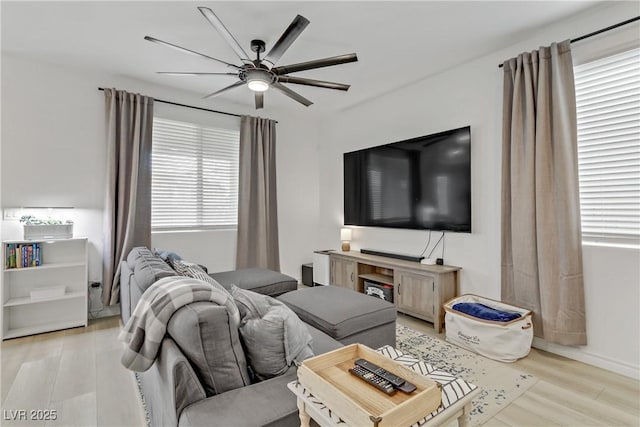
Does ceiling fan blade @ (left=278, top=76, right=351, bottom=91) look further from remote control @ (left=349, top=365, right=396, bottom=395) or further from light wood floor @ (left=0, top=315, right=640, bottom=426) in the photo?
light wood floor @ (left=0, top=315, right=640, bottom=426)

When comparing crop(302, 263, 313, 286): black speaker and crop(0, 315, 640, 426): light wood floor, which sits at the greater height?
crop(302, 263, 313, 286): black speaker

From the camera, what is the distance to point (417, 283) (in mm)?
3248

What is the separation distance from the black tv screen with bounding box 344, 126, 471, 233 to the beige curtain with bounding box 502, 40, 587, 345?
501 millimetres

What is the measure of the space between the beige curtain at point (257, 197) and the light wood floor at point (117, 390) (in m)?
2.00

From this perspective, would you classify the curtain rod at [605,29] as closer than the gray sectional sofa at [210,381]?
No

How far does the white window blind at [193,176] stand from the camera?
12.6 ft

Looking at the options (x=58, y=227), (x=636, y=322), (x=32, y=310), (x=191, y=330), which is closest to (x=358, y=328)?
(x=191, y=330)

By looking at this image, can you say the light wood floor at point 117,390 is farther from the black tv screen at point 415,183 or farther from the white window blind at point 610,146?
the black tv screen at point 415,183

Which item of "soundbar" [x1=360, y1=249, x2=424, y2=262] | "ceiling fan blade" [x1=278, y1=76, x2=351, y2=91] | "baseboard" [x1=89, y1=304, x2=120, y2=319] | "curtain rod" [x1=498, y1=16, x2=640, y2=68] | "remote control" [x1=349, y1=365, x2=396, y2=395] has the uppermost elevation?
"curtain rod" [x1=498, y1=16, x2=640, y2=68]

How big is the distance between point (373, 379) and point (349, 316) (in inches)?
40.7

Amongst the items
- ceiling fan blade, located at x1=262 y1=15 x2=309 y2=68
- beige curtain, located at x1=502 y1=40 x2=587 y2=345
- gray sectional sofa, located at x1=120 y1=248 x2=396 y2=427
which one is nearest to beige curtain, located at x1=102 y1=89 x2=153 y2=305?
ceiling fan blade, located at x1=262 y1=15 x2=309 y2=68

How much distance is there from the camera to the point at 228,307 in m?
1.28

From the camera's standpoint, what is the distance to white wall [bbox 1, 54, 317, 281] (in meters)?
3.08

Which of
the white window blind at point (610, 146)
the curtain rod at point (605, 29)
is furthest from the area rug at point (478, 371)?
the curtain rod at point (605, 29)
